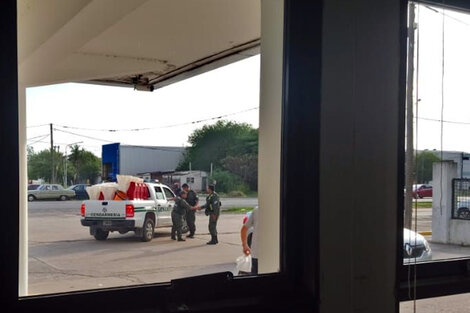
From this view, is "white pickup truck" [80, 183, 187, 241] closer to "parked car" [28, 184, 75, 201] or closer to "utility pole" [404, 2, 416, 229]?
"parked car" [28, 184, 75, 201]

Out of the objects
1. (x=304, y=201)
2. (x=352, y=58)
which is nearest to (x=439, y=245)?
(x=304, y=201)

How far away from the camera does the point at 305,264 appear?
130cm

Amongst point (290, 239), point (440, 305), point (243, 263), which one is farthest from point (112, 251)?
point (440, 305)

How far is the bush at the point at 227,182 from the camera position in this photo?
63.3 inches

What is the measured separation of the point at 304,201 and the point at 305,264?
0.60ft

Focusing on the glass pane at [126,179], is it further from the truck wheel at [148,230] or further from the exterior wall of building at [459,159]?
the exterior wall of building at [459,159]

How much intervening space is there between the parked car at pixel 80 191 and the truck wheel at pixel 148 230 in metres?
0.44

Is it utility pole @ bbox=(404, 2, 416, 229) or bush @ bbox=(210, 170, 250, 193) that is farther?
bush @ bbox=(210, 170, 250, 193)

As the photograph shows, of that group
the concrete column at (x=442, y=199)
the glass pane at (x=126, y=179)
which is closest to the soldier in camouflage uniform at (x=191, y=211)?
the glass pane at (x=126, y=179)

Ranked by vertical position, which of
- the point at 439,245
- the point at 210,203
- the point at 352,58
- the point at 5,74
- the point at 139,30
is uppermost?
the point at 139,30

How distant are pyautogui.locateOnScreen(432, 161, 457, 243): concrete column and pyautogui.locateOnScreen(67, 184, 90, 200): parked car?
4.10 feet

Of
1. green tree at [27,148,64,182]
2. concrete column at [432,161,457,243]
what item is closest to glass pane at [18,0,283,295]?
green tree at [27,148,64,182]

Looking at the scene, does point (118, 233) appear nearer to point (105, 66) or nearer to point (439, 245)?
point (439, 245)

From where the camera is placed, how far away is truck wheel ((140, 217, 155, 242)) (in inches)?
77.3
